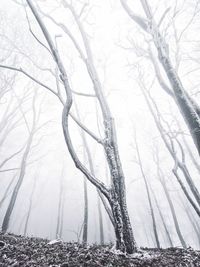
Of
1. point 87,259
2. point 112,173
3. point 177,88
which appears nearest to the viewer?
point 87,259

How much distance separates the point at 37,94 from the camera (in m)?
14.5

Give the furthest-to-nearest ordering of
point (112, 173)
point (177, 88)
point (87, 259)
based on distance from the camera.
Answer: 1. point (177, 88)
2. point (112, 173)
3. point (87, 259)

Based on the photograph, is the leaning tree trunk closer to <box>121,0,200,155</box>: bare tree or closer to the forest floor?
the forest floor

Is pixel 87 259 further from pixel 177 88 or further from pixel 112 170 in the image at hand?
pixel 177 88

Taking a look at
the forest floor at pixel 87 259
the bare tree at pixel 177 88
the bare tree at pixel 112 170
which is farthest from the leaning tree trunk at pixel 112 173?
the bare tree at pixel 177 88

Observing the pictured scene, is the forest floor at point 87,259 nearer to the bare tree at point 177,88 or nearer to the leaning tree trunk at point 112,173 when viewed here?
the leaning tree trunk at point 112,173

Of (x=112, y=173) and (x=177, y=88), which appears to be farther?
(x=177, y=88)

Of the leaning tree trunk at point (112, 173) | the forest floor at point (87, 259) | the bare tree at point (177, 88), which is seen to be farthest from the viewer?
the bare tree at point (177, 88)

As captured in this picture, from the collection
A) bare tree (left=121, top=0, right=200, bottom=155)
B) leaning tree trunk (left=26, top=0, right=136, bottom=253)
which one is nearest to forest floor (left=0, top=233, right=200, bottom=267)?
leaning tree trunk (left=26, top=0, right=136, bottom=253)

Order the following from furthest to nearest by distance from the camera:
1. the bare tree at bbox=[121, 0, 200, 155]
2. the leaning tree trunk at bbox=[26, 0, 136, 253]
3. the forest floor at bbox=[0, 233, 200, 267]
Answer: the bare tree at bbox=[121, 0, 200, 155], the leaning tree trunk at bbox=[26, 0, 136, 253], the forest floor at bbox=[0, 233, 200, 267]

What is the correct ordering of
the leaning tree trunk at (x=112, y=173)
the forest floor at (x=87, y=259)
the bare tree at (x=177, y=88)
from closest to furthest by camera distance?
1. the forest floor at (x=87, y=259)
2. the leaning tree trunk at (x=112, y=173)
3. the bare tree at (x=177, y=88)

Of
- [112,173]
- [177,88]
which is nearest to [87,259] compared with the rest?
[112,173]

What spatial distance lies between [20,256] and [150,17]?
5.87 m

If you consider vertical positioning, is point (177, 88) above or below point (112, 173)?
above
